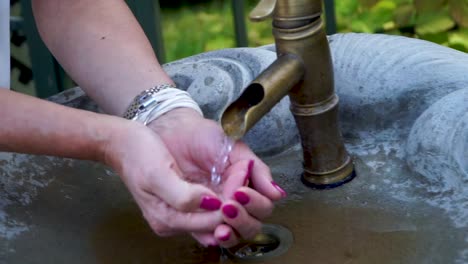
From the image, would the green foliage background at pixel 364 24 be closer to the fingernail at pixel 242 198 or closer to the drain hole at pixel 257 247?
the drain hole at pixel 257 247

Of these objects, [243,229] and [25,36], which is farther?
[25,36]

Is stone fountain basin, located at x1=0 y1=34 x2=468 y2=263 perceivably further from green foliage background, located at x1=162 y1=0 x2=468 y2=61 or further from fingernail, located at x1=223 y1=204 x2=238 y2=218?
green foliage background, located at x1=162 y1=0 x2=468 y2=61

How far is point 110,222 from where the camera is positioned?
969 millimetres

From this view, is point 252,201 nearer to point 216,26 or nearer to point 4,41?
point 4,41

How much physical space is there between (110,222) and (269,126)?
0.21 metres

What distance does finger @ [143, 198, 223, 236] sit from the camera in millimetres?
787

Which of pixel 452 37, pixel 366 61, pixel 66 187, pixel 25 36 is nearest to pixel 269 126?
pixel 366 61

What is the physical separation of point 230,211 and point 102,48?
0.30m

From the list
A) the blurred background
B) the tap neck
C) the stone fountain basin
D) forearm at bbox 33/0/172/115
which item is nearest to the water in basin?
the stone fountain basin

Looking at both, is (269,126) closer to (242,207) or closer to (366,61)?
(366,61)

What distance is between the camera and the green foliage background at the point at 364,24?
2.15 meters

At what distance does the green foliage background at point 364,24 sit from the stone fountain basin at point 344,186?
1.14m

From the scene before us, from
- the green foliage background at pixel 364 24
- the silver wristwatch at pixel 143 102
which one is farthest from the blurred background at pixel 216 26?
the silver wristwatch at pixel 143 102

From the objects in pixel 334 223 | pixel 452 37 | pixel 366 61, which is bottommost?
pixel 452 37
